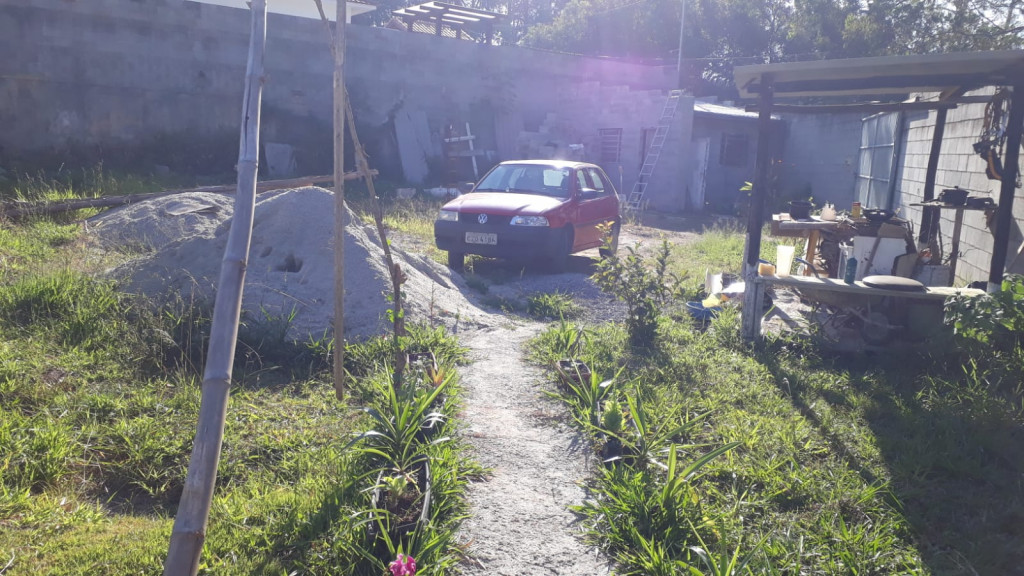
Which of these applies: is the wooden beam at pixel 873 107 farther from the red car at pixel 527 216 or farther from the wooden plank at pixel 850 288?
the red car at pixel 527 216

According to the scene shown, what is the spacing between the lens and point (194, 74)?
15172mm

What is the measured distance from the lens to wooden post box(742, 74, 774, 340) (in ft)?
20.1

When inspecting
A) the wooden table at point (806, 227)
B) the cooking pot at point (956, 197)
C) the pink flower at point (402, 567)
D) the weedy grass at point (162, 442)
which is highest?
the cooking pot at point (956, 197)

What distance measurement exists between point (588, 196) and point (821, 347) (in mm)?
4741

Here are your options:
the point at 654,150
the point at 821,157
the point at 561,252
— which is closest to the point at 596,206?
the point at 561,252

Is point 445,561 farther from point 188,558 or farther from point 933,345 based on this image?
point 933,345

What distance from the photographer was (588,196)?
10180mm

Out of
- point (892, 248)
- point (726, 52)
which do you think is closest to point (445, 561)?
point (892, 248)

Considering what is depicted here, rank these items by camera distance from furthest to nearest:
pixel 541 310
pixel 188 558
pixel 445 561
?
pixel 541 310, pixel 445 561, pixel 188 558

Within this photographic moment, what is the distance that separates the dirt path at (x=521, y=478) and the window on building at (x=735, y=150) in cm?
1667

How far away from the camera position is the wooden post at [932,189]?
24.1ft

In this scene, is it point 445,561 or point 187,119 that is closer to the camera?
point 445,561

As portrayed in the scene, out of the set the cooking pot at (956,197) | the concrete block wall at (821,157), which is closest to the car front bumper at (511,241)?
the cooking pot at (956,197)

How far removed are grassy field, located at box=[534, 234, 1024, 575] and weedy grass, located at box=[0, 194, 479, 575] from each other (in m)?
0.91
